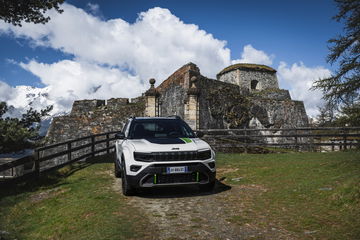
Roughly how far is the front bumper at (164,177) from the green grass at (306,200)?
110cm

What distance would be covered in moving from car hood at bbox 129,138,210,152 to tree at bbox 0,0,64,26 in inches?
259

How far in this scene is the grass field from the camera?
4.38 metres

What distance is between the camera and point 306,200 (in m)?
5.70

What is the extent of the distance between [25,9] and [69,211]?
295 inches

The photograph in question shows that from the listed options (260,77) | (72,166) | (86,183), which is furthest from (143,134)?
(260,77)

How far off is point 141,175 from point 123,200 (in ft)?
2.76

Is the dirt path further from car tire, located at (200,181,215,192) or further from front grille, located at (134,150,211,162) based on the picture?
front grille, located at (134,150,211,162)

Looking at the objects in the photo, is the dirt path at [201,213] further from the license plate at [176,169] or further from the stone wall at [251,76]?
the stone wall at [251,76]

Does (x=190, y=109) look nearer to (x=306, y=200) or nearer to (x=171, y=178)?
(x=171, y=178)

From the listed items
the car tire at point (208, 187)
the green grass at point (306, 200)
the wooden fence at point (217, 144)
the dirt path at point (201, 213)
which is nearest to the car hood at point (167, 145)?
the car tire at point (208, 187)

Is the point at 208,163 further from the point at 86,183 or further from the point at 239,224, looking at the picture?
the point at 86,183

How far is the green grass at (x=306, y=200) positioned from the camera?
14.1 ft

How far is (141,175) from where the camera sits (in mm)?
5719

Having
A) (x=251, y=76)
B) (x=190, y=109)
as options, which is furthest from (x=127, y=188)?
(x=251, y=76)
